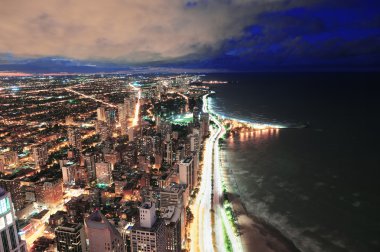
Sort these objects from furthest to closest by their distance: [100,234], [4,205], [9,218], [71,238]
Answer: [71,238] < [100,234] < [9,218] < [4,205]

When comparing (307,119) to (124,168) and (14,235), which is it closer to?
(124,168)

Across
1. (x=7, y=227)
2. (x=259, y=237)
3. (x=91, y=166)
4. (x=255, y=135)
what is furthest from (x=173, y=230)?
(x=255, y=135)

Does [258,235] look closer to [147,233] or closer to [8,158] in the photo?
[147,233]

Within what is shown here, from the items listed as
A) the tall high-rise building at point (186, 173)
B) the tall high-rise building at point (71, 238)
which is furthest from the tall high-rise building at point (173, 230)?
the tall high-rise building at point (186, 173)

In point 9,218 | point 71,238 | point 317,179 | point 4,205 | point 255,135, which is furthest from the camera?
point 255,135

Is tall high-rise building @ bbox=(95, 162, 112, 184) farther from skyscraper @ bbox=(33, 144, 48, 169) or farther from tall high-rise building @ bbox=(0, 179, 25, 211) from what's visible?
skyscraper @ bbox=(33, 144, 48, 169)

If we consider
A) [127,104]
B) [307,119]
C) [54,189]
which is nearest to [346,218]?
[54,189]

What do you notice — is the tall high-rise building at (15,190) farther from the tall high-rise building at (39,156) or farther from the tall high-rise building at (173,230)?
the tall high-rise building at (173,230)

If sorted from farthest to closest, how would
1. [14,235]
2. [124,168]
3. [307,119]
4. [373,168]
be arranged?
[307,119] < [124,168] < [373,168] < [14,235]

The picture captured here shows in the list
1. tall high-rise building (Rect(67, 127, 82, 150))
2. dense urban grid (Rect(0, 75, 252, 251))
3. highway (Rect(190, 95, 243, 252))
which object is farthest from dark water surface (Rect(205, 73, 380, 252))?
tall high-rise building (Rect(67, 127, 82, 150))
